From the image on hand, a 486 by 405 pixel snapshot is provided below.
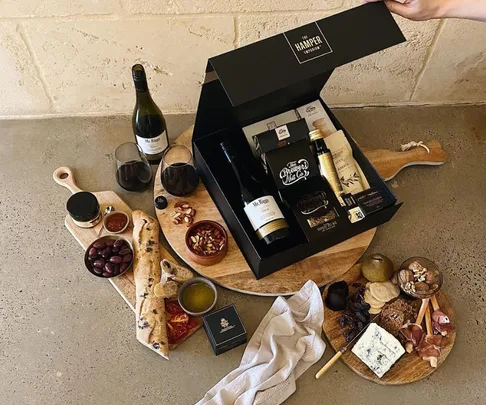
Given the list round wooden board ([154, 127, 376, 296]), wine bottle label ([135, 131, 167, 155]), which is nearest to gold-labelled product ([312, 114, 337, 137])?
round wooden board ([154, 127, 376, 296])

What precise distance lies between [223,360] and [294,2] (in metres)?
0.70

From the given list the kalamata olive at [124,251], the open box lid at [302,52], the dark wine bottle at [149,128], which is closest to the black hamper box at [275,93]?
the open box lid at [302,52]

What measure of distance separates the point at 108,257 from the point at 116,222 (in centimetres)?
9

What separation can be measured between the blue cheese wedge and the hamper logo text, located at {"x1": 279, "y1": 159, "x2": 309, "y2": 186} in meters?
0.30

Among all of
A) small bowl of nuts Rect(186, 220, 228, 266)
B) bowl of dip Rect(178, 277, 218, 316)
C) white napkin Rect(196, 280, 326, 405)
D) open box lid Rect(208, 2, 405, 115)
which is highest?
open box lid Rect(208, 2, 405, 115)

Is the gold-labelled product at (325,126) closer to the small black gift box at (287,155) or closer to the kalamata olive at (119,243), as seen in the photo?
the small black gift box at (287,155)

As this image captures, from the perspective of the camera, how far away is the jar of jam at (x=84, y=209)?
1.11 m

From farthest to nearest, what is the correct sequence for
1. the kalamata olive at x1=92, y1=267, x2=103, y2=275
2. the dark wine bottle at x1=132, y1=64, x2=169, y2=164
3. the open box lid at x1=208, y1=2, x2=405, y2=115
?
the dark wine bottle at x1=132, y1=64, x2=169, y2=164, the kalamata olive at x1=92, y1=267, x2=103, y2=275, the open box lid at x1=208, y1=2, x2=405, y2=115

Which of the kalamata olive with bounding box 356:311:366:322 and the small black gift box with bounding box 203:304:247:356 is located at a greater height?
the small black gift box with bounding box 203:304:247:356

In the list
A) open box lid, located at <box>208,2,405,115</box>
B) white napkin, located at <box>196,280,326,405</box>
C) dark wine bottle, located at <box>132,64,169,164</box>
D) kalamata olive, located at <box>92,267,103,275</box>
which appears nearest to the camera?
open box lid, located at <box>208,2,405,115</box>

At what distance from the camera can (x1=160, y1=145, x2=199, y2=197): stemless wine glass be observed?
1.14m

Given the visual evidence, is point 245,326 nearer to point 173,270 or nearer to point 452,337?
point 173,270

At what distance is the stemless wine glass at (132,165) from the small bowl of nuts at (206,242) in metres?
0.18

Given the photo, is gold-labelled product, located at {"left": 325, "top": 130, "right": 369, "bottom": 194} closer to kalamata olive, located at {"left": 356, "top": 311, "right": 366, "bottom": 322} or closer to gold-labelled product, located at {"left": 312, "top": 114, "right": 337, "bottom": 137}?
gold-labelled product, located at {"left": 312, "top": 114, "right": 337, "bottom": 137}
